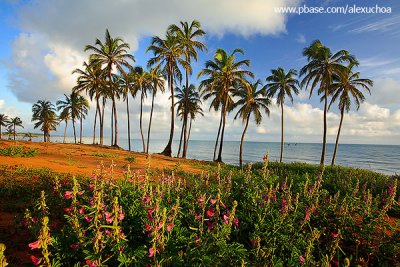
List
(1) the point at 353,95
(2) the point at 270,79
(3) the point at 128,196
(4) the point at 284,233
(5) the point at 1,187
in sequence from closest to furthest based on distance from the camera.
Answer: (4) the point at 284,233, (3) the point at 128,196, (5) the point at 1,187, (1) the point at 353,95, (2) the point at 270,79

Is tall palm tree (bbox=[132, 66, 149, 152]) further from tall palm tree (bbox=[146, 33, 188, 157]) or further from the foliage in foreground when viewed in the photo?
the foliage in foreground

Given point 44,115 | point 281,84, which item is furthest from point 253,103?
point 44,115

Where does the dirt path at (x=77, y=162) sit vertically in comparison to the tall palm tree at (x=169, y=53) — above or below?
below

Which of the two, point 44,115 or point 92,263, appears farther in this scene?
point 44,115

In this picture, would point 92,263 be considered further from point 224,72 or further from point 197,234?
point 224,72

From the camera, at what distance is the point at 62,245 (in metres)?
2.84

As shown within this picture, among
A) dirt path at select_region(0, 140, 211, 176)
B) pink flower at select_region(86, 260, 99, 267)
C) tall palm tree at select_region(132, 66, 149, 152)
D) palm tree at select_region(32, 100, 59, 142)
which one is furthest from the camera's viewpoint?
palm tree at select_region(32, 100, 59, 142)

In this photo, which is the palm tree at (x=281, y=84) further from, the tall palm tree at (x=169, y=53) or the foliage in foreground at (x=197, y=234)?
the foliage in foreground at (x=197, y=234)

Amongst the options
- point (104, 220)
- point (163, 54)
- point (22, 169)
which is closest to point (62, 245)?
point (104, 220)

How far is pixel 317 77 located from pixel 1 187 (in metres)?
28.6

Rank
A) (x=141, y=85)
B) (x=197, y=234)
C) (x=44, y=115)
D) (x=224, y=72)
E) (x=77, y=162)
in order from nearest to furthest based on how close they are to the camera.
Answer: (x=197, y=234)
(x=77, y=162)
(x=224, y=72)
(x=141, y=85)
(x=44, y=115)

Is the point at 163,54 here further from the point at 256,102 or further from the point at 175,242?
the point at 175,242

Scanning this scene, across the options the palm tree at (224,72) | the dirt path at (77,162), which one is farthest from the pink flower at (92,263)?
the palm tree at (224,72)

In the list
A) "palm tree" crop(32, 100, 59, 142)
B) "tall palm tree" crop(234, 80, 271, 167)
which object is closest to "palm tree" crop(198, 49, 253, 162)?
"tall palm tree" crop(234, 80, 271, 167)
